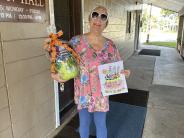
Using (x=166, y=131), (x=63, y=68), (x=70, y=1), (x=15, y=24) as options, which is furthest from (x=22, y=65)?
(x=166, y=131)

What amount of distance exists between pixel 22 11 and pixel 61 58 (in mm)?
596

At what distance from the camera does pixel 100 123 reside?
1878mm

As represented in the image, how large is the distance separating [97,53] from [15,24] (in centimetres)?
72

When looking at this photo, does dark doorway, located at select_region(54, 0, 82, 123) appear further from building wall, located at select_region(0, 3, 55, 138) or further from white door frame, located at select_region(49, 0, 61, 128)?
building wall, located at select_region(0, 3, 55, 138)

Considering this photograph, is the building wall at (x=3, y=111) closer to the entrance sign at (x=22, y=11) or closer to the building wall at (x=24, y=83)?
the building wall at (x=24, y=83)

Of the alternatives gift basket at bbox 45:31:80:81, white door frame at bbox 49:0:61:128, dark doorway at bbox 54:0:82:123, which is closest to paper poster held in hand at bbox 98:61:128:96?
gift basket at bbox 45:31:80:81

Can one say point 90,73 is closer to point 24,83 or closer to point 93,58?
point 93,58

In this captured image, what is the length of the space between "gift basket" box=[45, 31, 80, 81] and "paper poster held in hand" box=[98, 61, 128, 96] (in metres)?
0.27

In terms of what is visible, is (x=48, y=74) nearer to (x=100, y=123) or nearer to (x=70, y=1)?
(x=100, y=123)

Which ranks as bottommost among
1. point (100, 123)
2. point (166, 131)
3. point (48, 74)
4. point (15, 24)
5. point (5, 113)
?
point (166, 131)

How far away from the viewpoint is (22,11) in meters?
1.70

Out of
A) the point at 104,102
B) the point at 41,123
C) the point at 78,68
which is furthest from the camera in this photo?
the point at 41,123

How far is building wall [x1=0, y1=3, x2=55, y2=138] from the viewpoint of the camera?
5.24 feet

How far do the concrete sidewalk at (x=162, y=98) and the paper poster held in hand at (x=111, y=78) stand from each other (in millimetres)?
1070
